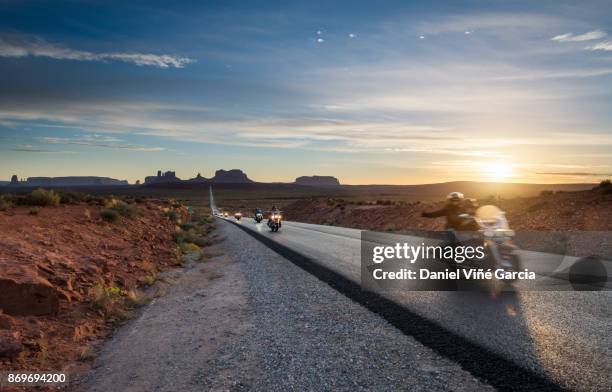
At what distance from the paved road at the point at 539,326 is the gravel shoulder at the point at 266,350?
36.8 inches

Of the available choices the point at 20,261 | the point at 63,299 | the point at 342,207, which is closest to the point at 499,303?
the point at 63,299

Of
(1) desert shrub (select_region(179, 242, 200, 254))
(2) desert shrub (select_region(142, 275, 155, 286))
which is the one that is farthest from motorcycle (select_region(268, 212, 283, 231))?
(2) desert shrub (select_region(142, 275, 155, 286))

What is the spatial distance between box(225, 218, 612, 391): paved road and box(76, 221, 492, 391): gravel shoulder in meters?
0.94

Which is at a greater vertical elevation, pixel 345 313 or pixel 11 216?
pixel 11 216

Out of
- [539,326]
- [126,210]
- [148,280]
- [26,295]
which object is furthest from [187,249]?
[539,326]

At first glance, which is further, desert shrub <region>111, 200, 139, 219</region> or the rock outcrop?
desert shrub <region>111, 200, 139, 219</region>

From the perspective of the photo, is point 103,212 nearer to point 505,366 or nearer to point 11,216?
point 11,216

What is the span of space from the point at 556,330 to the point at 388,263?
23.6 feet

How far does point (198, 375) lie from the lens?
538cm

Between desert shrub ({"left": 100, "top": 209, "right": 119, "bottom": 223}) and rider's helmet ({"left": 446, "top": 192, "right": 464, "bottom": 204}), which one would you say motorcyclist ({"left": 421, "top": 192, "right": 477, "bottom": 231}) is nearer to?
rider's helmet ({"left": 446, "top": 192, "right": 464, "bottom": 204})
